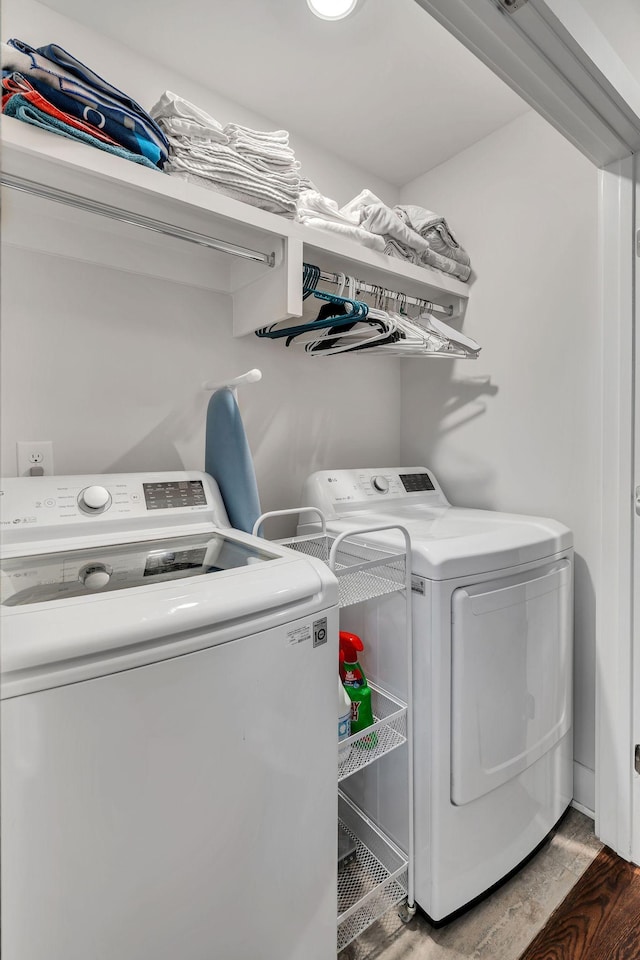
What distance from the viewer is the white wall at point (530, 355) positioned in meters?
1.68

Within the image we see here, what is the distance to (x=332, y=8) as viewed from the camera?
54.1 inches

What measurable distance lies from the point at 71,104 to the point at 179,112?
28 centimetres

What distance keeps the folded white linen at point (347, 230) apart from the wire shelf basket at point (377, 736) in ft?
4.60

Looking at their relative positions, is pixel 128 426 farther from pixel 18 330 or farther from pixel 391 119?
pixel 391 119

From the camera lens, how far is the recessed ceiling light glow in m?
1.36

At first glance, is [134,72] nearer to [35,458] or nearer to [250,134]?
[250,134]

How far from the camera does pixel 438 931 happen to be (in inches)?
50.9

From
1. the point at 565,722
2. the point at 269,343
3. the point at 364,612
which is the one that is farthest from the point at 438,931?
the point at 269,343

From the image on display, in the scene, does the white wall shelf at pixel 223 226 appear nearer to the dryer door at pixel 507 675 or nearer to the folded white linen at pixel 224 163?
the folded white linen at pixel 224 163

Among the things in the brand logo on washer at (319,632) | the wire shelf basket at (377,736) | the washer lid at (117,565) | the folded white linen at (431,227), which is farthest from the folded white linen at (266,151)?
the wire shelf basket at (377,736)

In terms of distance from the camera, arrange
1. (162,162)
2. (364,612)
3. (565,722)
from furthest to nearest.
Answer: (565,722) → (364,612) → (162,162)

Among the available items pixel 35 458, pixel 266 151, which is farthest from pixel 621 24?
pixel 35 458

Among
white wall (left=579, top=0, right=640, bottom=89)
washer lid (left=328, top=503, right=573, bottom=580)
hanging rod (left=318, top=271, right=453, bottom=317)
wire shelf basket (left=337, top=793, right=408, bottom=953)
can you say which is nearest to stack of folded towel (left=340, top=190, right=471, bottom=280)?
hanging rod (left=318, top=271, right=453, bottom=317)

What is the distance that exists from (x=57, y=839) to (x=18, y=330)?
1197 mm
